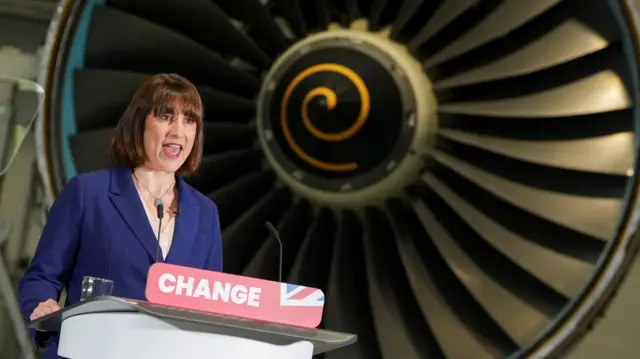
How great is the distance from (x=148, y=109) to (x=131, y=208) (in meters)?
0.10

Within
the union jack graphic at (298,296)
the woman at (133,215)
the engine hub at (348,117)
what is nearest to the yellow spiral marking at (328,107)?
the engine hub at (348,117)

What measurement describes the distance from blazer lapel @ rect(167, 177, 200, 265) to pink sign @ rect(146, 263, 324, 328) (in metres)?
0.13

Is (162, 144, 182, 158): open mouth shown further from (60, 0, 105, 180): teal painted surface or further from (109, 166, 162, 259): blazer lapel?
(60, 0, 105, 180): teal painted surface

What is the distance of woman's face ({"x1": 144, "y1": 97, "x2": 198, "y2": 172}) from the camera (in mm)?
664

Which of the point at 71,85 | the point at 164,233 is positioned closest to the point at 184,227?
the point at 164,233

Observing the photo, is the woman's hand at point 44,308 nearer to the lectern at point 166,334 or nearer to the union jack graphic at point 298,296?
the lectern at point 166,334

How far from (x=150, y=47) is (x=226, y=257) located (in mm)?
356

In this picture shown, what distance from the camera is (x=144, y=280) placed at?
65 centimetres

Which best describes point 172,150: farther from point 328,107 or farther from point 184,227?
point 328,107

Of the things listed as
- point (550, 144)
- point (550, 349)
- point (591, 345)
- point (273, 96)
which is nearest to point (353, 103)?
point (273, 96)

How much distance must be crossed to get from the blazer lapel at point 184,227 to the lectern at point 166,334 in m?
0.15

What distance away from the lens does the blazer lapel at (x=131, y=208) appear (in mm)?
645

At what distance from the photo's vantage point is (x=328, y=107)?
0.97m

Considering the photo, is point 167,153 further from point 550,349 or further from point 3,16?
point 3,16
